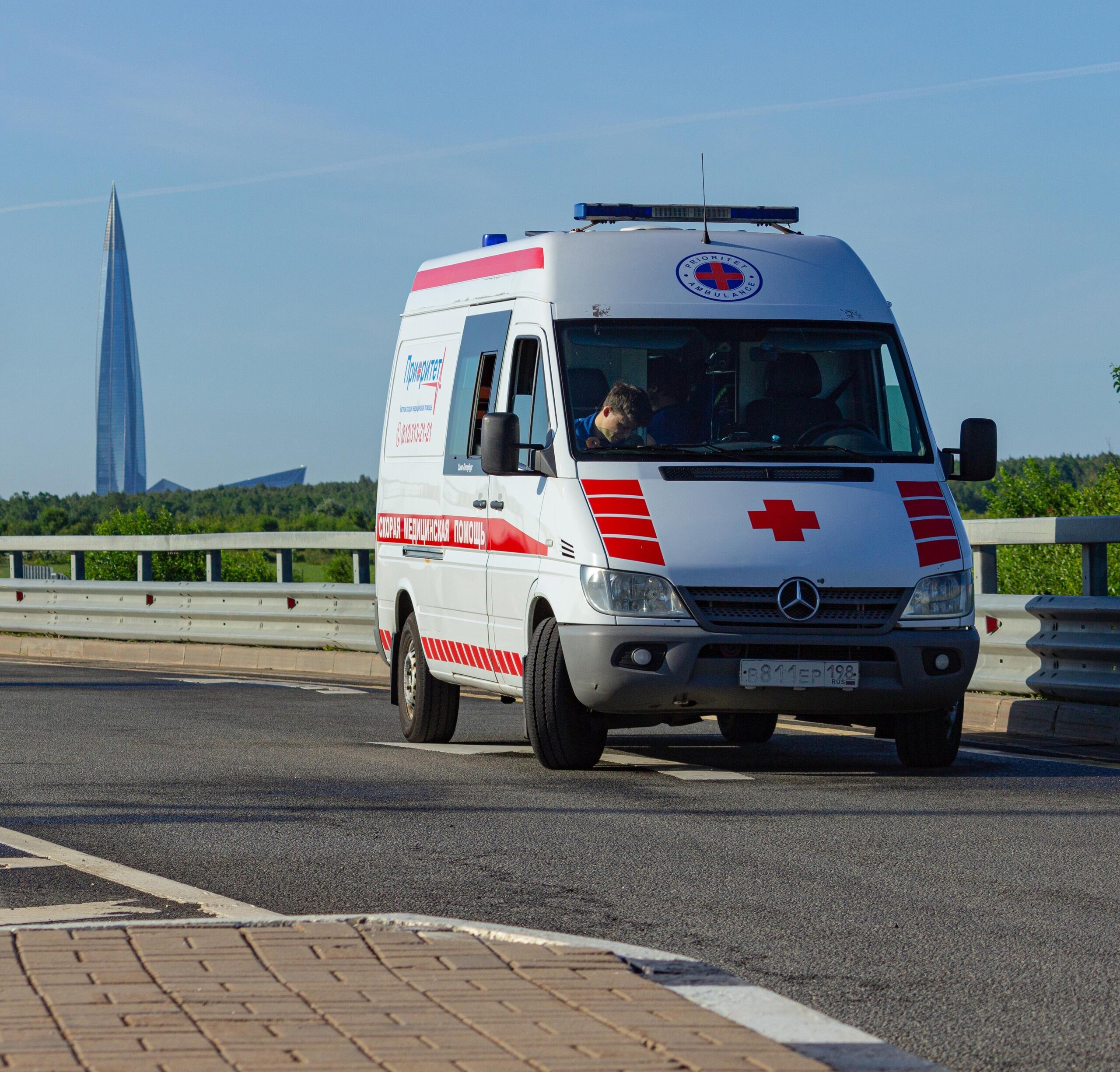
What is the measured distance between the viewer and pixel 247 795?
8.20m

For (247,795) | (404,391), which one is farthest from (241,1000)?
(404,391)

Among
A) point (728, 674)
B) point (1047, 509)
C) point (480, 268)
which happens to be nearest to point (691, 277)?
point (480, 268)

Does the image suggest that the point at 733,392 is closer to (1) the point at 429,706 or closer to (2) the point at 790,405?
(2) the point at 790,405

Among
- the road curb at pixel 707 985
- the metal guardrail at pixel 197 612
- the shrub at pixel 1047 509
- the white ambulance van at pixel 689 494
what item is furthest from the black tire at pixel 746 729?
the shrub at pixel 1047 509

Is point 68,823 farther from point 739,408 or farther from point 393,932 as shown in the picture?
point 739,408

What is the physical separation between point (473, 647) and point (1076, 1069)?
610 cm

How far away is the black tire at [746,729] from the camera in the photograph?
10.6 metres

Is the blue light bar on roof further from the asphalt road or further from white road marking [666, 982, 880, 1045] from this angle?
white road marking [666, 982, 880, 1045]

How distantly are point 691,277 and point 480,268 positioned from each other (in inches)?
54.5

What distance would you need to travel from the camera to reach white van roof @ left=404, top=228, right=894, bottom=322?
365 inches

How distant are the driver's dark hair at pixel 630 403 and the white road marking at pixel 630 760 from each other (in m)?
1.74

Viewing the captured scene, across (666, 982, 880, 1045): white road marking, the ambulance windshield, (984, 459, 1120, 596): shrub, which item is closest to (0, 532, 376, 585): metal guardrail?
the ambulance windshield

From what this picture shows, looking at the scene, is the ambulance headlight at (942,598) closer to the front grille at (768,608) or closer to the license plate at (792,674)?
the front grille at (768,608)

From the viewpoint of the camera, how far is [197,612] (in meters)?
18.8
